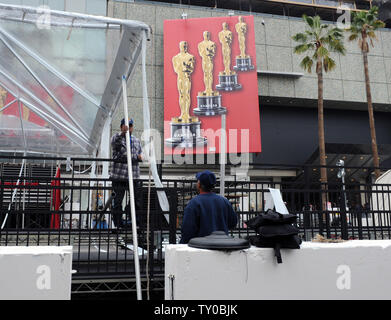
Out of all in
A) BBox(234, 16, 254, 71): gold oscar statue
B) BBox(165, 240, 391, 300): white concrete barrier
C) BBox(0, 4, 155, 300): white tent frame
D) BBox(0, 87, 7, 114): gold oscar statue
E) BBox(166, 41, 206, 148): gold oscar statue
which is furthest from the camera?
BBox(234, 16, 254, 71): gold oscar statue

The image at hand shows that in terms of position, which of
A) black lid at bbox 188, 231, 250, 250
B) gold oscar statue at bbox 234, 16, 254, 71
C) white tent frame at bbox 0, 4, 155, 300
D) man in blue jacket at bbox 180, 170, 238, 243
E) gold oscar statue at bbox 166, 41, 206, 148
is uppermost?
gold oscar statue at bbox 234, 16, 254, 71

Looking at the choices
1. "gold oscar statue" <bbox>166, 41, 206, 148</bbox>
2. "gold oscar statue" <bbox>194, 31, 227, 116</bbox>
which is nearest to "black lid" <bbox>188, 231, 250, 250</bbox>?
"gold oscar statue" <bbox>166, 41, 206, 148</bbox>

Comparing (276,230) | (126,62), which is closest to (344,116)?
(126,62)

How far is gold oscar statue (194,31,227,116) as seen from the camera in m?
29.5

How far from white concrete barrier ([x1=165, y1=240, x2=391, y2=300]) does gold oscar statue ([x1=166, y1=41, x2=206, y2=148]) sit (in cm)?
2562

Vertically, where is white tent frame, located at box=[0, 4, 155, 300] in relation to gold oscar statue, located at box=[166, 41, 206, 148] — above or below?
below

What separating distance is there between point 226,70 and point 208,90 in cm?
226

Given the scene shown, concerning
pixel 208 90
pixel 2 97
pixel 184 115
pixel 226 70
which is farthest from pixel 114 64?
pixel 226 70

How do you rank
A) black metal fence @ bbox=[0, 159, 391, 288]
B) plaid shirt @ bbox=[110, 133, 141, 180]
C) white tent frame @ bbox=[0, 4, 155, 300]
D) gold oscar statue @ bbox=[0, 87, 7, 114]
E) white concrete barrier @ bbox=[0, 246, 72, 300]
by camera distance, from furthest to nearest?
gold oscar statue @ bbox=[0, 87, 7, 114] < plaid shirt @ bbox=[110, 133, 141, 180] < white tent frame @ bbox=[0, 4, 155, 300] < black metal fence @ bbox=[0, 159, 391, 288] < white concrete barrier @ bbox=[0, 246, 72, 300]

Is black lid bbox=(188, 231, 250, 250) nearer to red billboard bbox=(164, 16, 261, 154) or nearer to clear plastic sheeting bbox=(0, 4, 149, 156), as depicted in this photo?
clear plastic sheeting bbox=(0, 4, 149, 156)

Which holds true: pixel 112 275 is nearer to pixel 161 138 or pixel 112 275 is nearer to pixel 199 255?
pixel 199 255

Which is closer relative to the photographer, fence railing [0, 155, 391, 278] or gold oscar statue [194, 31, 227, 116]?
fence railing [0, 155, 391, 278]
